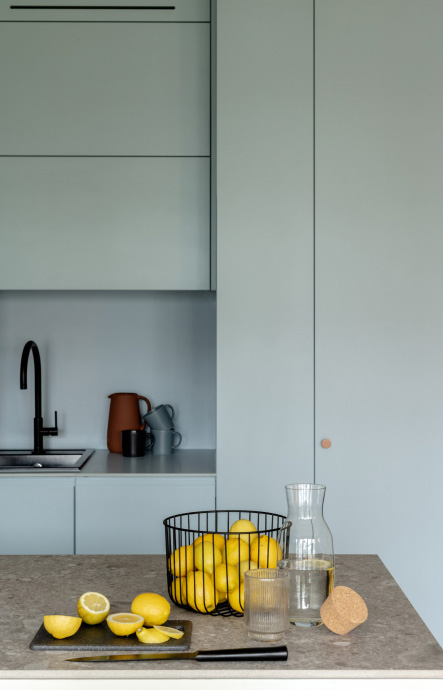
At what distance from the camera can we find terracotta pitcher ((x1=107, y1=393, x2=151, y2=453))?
2.81 metres

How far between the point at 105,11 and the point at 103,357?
135 cm

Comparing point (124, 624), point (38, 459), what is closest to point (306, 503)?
point (124, 624)

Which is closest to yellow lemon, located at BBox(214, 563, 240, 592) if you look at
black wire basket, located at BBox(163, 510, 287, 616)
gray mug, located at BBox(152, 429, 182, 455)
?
black wire basket, located at BBox(163, 510, 287, 616)

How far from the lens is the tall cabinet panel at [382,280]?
2.30 meters

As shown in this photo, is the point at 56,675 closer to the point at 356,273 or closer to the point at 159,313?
the point at 356,273

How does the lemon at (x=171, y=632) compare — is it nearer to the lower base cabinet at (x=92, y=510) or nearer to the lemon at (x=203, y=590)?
the lemon at (x=203, y=590)

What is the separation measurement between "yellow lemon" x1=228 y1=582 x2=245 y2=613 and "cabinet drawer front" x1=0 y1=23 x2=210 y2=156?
1840 mm

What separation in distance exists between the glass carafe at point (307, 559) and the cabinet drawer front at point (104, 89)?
5.84ft

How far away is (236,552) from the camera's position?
3.48 ft

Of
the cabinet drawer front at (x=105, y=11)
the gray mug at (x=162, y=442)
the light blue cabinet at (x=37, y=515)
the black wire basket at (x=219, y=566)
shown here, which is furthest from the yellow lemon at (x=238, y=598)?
the cabinet drawer front at (x=105, y=11)

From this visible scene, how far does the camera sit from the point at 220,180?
→ 2312mm

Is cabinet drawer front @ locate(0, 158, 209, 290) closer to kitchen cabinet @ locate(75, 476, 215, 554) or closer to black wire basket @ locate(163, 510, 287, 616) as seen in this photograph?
kitchen cabinet @ locate(75, 476, 215, 554)

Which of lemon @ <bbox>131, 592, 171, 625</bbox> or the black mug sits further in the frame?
the black mug

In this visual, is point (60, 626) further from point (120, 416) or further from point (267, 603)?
point (120, 416)
